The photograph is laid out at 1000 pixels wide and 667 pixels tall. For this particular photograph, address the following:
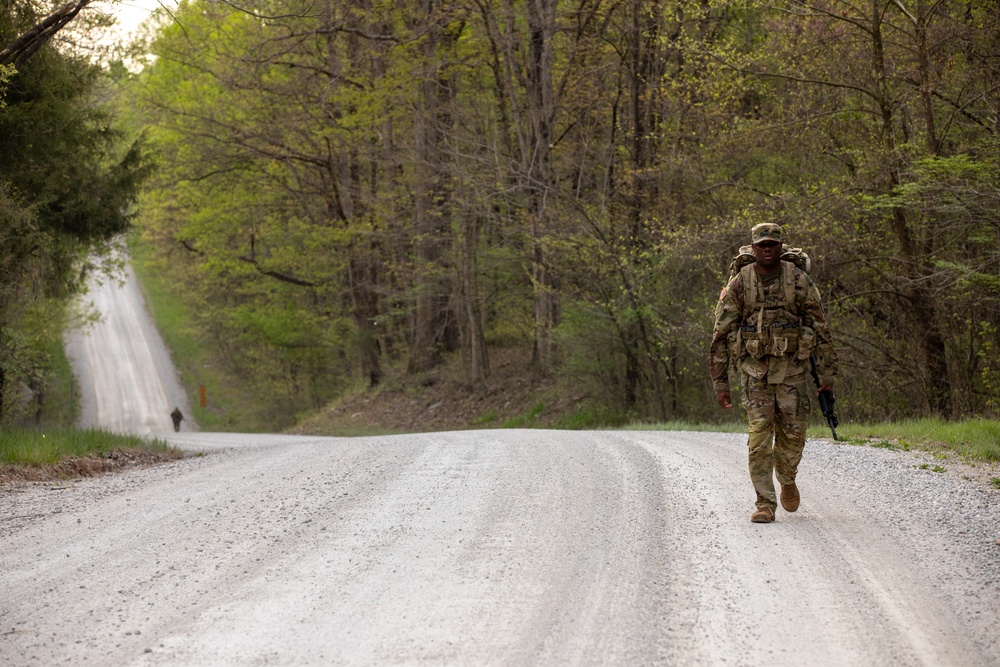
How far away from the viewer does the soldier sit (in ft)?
24.4

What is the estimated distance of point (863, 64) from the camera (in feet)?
56.7

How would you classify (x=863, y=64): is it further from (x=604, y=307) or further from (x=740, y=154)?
A: (x=604, y=307)

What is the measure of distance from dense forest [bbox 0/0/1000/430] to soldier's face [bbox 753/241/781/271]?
720 cm

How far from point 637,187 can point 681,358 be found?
3.99m

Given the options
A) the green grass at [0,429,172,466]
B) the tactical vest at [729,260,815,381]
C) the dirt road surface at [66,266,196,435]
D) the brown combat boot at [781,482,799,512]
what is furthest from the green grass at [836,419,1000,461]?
the dirt road surface at [66,266,196,435]

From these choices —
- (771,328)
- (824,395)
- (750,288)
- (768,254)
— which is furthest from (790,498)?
(768,254)

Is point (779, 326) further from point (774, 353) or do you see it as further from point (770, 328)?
point (774, 353)

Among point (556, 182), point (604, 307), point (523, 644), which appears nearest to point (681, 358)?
point (604, 307)

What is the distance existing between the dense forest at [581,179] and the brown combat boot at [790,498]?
24.9 feet

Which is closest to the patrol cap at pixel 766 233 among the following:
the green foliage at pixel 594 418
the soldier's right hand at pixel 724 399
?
the soldier's right hand at pixel 724 399

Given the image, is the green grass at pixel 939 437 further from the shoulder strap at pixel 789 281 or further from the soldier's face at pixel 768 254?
the soldier's face at pixel 768 254

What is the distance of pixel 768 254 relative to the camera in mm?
7465

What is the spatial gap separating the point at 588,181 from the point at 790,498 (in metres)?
18.9

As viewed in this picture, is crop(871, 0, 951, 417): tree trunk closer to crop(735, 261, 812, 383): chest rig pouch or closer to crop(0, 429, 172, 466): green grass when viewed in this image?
crop(735, 261, 812, 383): chest rig pouch
